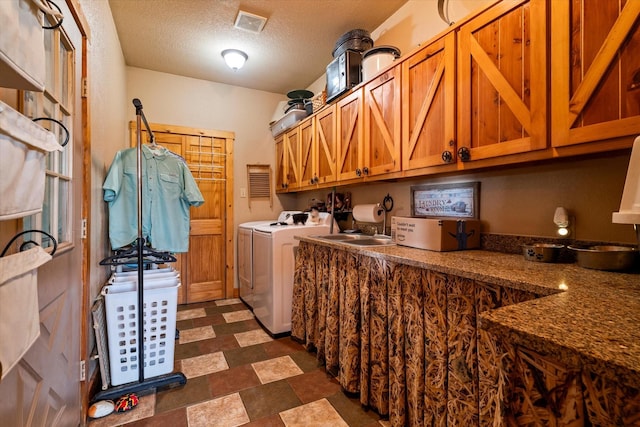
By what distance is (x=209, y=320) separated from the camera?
10.1 ft

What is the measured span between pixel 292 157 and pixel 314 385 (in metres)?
2.45

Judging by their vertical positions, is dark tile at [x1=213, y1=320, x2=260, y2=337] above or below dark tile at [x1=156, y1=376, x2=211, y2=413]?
above

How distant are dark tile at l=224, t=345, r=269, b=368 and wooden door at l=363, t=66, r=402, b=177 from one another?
5.44 ft

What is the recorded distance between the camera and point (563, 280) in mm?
986

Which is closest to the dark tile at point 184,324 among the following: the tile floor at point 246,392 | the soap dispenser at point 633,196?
the tile floor at point 246,392

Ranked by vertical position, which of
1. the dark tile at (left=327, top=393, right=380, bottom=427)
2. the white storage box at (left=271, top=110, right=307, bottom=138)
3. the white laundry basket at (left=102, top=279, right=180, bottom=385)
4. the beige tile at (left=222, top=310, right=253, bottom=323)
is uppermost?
the white storage box at (left=271, top=110, right=307, bottom=138)

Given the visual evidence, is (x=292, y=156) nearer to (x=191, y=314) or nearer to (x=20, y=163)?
(x=191, y=314)

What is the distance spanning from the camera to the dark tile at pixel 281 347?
236 cm

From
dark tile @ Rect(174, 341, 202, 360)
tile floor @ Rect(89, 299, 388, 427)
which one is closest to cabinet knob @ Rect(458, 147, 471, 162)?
tile floor @ Rect(89, 299, 388, 427)

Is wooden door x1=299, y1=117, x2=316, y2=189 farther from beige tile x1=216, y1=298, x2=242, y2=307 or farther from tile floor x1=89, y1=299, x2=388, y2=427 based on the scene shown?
beige tile x1=216, y1=298, x2=242, y2=307

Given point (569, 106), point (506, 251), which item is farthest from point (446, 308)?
point (569, 106)

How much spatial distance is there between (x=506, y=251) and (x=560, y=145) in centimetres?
68

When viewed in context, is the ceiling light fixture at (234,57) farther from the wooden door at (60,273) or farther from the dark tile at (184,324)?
the dark tile at (184,324)

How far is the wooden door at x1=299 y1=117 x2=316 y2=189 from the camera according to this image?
119 inches
